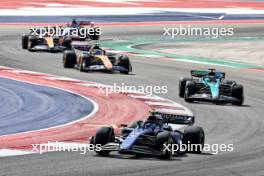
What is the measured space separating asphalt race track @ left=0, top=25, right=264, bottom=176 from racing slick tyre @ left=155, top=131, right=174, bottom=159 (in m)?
0.19

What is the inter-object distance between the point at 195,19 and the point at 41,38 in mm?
24183

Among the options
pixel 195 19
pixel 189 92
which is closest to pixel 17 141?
pixel 189 92

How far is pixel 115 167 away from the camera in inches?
623

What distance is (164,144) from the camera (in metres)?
17.0

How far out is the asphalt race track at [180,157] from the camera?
15625mm

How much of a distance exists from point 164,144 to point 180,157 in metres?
0.48

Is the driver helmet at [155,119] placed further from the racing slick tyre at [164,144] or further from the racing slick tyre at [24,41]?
the racing slick tyre at [24,41]

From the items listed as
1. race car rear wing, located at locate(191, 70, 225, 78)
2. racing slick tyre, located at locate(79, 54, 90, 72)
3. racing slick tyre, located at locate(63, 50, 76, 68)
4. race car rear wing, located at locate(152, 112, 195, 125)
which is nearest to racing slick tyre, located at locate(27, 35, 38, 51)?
racing slick tyre, located at locate(63, 50, 76, 68)

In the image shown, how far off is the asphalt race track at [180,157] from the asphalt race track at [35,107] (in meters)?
3.10

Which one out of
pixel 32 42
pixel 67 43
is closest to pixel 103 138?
pixel 67 43

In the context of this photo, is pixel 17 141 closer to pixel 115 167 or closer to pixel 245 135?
pixel 115 167

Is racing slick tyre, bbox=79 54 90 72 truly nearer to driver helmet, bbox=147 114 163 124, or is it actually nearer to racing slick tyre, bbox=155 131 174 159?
driver helmet, bbox=147 114 163 124

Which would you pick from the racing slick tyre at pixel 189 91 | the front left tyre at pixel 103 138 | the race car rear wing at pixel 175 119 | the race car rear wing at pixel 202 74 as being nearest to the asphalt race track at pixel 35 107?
the racing slick tyre at pixel 189 91

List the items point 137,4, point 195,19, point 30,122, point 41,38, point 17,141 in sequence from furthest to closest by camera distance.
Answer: point 137,4 → point 195,19 → point 41,38 → point 30,122 → point 17,141
